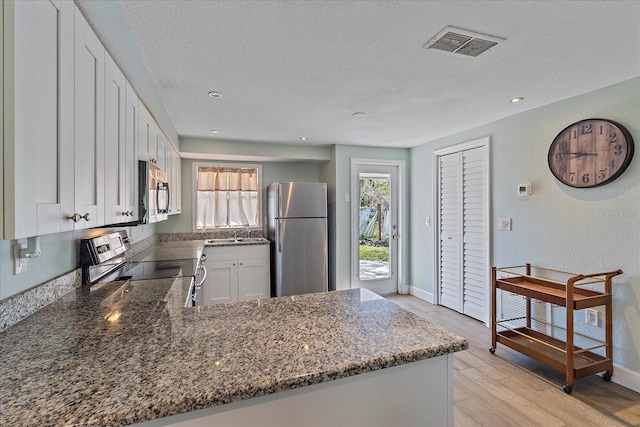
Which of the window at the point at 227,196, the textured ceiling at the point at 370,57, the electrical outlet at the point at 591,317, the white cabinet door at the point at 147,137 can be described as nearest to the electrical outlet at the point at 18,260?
the white cabinet door at the point at 147,137

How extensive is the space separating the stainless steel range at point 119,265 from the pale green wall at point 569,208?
2.96m

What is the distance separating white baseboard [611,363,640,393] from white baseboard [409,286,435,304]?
207 centimetres

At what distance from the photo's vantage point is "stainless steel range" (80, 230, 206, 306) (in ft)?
5.69

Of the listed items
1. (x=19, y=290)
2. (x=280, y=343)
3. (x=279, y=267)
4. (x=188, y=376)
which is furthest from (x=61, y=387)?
(x=279, y=267)

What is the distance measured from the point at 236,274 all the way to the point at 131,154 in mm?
2620

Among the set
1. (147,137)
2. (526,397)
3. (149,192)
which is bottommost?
(526,397)

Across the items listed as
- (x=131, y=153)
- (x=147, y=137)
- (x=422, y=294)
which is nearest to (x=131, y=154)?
(x=131, y=153)

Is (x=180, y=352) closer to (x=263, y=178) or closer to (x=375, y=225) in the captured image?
(x=375, y=225)

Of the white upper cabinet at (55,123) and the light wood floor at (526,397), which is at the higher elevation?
the white upper cabinet at (55,123)

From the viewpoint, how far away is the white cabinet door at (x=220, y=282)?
3.96 meters

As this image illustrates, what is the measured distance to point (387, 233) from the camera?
15.7ft

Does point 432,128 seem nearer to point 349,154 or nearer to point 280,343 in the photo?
point 349,154

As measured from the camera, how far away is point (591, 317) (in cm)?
246

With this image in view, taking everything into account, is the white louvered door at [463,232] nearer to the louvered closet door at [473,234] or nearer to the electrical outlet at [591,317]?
the louvered closet door at [473,234]
